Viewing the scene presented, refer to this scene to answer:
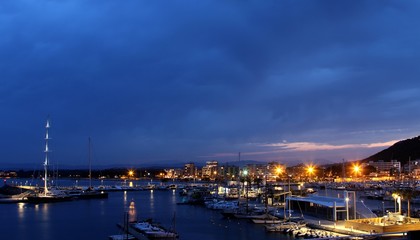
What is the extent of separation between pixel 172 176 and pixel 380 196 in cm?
11964

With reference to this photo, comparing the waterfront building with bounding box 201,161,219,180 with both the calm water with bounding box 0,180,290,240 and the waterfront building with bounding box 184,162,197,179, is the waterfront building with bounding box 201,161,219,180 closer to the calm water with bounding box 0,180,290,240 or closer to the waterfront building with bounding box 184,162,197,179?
the waterfront building with bounding box 184,162,197,179

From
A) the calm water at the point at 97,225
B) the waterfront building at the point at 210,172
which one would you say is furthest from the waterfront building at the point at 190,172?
the calm water at the point at 97,225

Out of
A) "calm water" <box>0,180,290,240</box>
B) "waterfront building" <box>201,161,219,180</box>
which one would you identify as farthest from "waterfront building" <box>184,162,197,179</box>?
"calm water" <box>0,180,290,240</box>

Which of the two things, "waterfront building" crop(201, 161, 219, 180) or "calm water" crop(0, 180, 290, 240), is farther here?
"waterfront building" crop(201, 161, 219, 180)

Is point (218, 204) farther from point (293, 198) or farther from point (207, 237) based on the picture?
point (207, 237)

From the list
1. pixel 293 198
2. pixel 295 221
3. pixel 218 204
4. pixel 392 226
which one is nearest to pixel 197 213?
pixel 218 204

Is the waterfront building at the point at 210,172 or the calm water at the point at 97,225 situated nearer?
the calm water at the point at 97,225

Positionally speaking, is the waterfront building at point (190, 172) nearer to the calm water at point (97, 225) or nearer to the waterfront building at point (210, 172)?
the waterfront building at point (210, 172)

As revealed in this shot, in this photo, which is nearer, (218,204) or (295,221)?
(295,221)

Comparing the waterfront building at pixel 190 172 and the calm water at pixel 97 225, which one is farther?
the waterfront building at pixel 190 172

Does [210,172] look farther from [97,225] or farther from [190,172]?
[97,225]

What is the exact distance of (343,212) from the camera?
25.3 meters

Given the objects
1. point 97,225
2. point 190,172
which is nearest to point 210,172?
point 190,172

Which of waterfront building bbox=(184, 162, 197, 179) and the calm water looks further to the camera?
waterfront building bbox=(184, 162, 197, 179)
